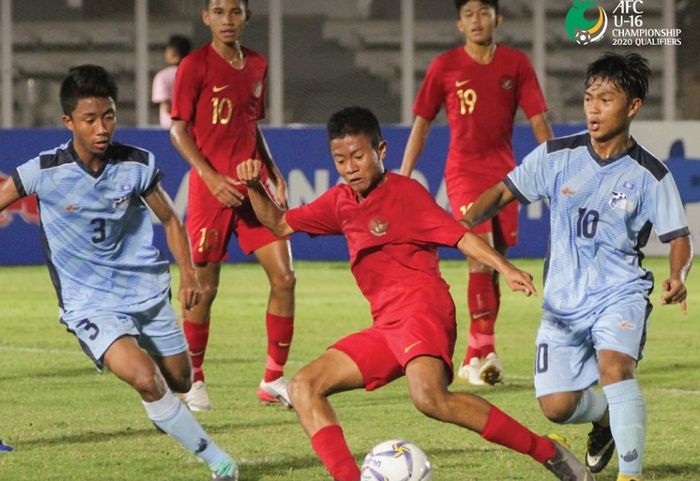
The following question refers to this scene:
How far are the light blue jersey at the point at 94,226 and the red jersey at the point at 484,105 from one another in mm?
3122

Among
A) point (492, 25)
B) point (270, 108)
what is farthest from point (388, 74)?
point (492, 25)

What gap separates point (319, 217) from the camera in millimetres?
6125

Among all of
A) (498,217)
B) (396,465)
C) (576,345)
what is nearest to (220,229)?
(498,217)

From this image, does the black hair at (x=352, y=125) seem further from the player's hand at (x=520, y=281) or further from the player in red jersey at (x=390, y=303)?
the player's hand at (x=520, y=281)

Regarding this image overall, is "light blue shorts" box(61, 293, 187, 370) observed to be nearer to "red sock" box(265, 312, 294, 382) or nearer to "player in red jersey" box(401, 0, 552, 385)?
"red sock" box(265, 312, 294, 382)

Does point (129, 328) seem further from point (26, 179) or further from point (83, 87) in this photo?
point (83, 87)

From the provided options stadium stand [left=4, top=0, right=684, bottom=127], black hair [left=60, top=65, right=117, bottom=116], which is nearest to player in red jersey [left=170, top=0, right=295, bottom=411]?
black hair [left=60, top=65, right=117, bottom=116]

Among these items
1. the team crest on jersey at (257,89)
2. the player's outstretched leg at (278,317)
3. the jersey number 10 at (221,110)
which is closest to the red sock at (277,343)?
the player's outstretched leg at (278,317)

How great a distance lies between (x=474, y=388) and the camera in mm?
8648

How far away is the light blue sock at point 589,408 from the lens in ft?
20.0

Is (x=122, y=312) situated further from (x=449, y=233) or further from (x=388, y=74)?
(x=388, y=74)

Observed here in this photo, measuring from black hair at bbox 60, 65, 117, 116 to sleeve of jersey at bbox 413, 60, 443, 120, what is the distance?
11.0 feet

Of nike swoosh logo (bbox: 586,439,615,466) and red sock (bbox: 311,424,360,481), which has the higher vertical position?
red sock (bbox: 311,424,360,481)

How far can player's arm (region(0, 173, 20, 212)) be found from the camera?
627 cm
